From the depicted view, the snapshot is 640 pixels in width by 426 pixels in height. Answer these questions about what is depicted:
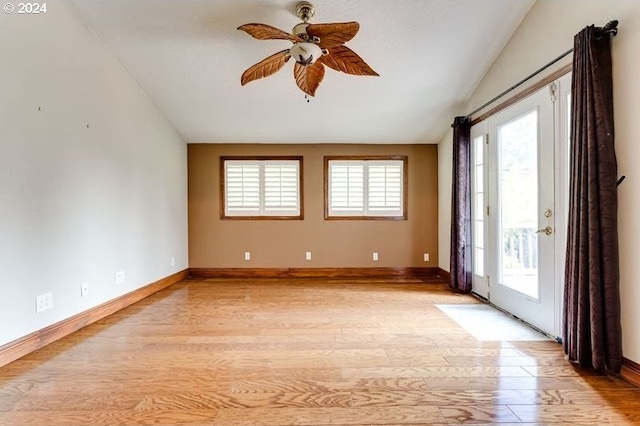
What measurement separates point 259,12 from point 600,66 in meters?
2.61

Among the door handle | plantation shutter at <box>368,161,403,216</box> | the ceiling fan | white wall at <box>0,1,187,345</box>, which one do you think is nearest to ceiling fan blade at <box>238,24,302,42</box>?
the ceiling fan

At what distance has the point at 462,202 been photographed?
4.10m

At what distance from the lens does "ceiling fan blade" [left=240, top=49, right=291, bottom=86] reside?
104 inches

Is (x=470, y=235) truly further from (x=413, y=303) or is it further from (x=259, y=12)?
(x=259, y=12)

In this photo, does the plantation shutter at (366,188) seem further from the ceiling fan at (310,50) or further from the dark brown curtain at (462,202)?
the ceiling fan at (310,50)


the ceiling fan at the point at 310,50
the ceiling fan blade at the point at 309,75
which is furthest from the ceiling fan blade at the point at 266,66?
the ceiling fan blade at the point at 309,75

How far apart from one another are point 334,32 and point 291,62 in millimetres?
1352

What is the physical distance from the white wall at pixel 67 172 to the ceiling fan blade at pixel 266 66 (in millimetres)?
1580

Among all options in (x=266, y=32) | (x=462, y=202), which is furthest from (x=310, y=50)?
(x=462, y=202)

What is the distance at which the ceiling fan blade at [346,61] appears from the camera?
254 centimetres

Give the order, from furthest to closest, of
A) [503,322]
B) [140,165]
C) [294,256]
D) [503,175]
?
[294,256]
[140,165]
[503,175]
[503,322]

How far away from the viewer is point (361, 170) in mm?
5312

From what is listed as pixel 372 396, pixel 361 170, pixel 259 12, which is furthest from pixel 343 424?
pixel 361 170

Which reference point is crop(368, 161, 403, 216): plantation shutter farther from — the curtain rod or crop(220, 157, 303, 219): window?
the curtain rod
